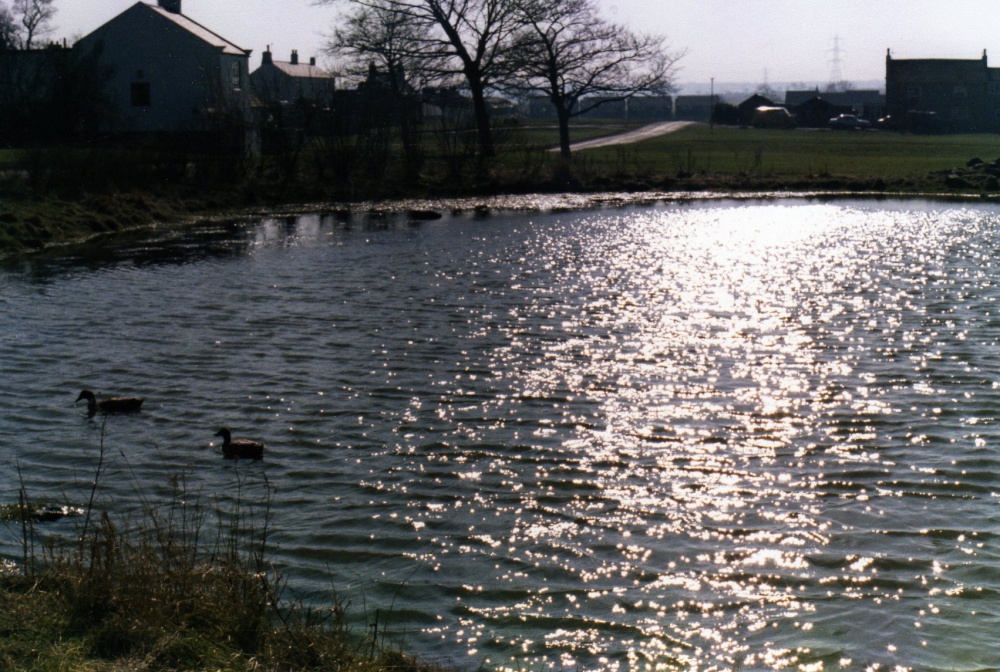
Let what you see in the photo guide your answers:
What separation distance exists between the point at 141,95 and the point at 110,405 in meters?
51.3

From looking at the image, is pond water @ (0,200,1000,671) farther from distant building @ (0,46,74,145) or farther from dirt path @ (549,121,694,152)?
dirt path @ (549,121,694,152)

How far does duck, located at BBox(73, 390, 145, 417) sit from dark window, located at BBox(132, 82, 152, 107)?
50.8 meters

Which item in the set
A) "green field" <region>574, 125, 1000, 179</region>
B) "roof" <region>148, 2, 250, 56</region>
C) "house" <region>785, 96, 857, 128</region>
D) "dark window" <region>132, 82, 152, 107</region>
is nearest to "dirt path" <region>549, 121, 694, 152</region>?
"green field" <region>574, 125, 1000, 179</region>

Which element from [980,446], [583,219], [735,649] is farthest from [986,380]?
[583,219]

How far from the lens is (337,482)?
9508 mm

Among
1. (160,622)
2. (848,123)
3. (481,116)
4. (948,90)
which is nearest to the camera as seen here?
(160,622)

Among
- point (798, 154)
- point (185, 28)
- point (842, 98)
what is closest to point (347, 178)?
point (185, 28)

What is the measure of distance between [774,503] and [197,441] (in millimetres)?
5253

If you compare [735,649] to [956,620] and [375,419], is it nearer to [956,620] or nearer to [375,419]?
[956,620]

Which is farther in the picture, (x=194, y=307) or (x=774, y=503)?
(x=194, y=307)

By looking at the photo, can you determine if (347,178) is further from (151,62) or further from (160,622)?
(160,622)

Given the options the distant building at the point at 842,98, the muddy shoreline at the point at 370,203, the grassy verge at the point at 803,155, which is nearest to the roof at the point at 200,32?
the grassy verge at the point at 803,155

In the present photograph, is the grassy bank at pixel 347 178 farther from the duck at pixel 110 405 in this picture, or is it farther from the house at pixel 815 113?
the house at pixel 815 113

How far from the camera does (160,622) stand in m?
5.71
